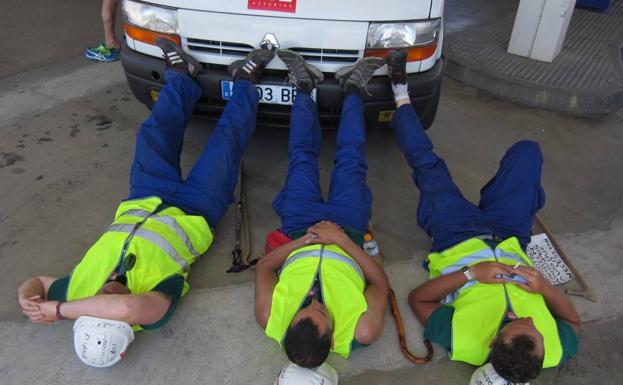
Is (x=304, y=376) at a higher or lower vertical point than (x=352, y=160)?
lower

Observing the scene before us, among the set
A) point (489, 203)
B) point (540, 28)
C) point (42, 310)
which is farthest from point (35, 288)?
point (540, 28)

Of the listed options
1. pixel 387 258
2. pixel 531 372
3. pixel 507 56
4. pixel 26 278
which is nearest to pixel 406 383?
pixel 531 372

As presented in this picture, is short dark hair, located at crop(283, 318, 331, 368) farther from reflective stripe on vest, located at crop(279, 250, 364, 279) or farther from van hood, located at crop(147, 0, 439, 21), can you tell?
van hood, located at crop(147, 0, 439, 21)

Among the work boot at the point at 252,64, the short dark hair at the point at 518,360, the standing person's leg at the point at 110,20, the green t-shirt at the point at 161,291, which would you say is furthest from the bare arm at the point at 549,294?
the standing person's leg at the point at 110,20

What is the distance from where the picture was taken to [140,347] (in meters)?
2.38

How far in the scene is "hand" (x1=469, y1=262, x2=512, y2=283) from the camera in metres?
2.34

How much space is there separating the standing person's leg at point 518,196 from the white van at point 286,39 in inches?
28.0

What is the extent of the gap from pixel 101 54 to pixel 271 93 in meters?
2.87

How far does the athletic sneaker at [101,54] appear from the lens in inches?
198

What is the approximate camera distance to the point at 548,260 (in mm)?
2953

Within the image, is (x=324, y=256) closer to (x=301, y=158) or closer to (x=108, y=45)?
(x=301, y=158)

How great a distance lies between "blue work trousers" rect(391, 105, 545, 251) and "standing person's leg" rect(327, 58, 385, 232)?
1.22ft

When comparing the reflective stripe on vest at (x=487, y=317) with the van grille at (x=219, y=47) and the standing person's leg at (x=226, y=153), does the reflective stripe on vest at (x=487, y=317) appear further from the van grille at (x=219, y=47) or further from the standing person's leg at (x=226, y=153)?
the van grille at (x=219, y=47)

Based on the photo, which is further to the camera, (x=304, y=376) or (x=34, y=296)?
(x=34, y=296)
